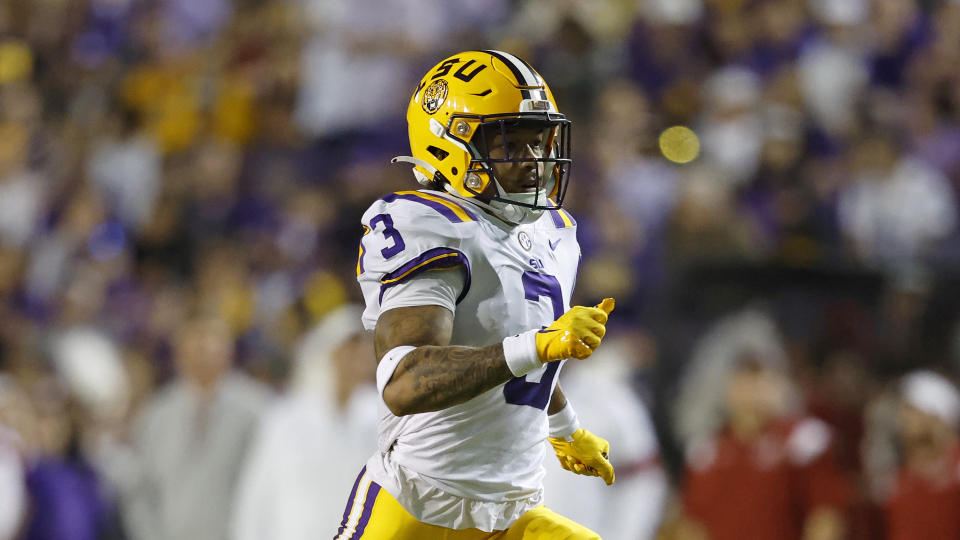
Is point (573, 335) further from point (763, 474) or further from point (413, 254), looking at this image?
point (763, 474)

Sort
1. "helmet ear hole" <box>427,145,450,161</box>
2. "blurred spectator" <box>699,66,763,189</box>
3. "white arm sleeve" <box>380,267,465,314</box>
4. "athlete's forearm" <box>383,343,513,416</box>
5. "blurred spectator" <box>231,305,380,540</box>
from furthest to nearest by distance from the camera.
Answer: "blurred spectator" <box>699,66,763,189</box> < "blurred spectator" <box>231,305,380,540</box> < "helmet ear hole" <box>427,145,450,161</box> < "white arm sleeve" <box>380,267,465,314</box> < "athlete's forearm" <box>383,343,513,416</box>

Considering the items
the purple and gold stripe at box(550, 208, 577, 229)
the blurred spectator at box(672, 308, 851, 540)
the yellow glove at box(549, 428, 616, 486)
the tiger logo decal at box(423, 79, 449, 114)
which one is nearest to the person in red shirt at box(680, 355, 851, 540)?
the blurred spectator at box(672, 308, 851, 540)

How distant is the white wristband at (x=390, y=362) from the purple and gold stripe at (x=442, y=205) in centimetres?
33

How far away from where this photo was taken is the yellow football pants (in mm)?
2871

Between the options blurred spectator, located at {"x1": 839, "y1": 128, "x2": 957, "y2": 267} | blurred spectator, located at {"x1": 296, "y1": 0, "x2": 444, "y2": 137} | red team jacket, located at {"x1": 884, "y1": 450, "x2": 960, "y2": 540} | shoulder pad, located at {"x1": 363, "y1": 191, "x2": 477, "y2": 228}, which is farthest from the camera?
blurred spectator, located at {"x1": 296, "y1": 0, "x2": 444, "y2": 137}

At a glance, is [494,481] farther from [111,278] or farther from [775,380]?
[111,278]

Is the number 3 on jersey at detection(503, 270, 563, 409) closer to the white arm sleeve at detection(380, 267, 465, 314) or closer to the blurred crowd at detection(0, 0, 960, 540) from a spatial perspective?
the white arm sleeve at detection(380, 267, 465, 314)

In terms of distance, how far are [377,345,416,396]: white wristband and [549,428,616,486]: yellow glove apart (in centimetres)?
69

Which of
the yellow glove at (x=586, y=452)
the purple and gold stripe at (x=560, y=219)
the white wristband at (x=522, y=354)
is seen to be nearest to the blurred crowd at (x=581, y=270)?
the yellow glove at (x=586, y=452)

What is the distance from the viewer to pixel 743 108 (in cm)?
788

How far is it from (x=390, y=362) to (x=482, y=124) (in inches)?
24.7

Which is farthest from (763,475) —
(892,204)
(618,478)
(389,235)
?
(389,235)

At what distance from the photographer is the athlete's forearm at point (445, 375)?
2.54 m

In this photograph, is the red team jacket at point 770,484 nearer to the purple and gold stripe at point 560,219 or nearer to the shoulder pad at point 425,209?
the purple and gold stripe at point 560,219
